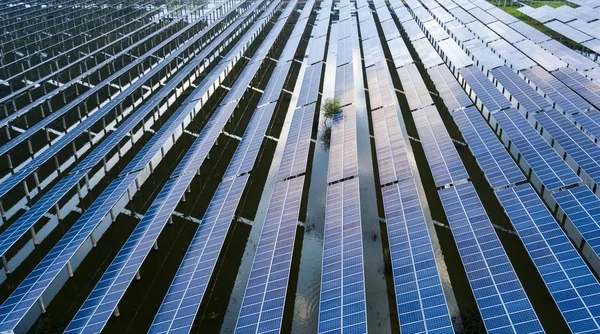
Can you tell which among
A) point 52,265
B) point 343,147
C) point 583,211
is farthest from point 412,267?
point 52,265

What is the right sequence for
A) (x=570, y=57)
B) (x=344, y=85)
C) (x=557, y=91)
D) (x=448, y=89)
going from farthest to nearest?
(x=570, y=57), (x=344, y=85), (x=448, y=89), (x=557, y=91)

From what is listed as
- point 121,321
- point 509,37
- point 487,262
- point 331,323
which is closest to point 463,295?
point 487,262

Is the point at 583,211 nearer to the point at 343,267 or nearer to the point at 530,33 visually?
the point at 343,267

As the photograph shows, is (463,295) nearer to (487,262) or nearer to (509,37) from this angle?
(487,262)

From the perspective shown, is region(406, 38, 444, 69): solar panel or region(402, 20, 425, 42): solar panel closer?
region(406, 38, 444, 69): solar panel

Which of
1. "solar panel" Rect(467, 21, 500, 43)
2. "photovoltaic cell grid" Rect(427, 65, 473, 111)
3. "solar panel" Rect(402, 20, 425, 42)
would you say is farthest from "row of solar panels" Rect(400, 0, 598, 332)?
"solar panel" Rect(402, 20, 425, 42)

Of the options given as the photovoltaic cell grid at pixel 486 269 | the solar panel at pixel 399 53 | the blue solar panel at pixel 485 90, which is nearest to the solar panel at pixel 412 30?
the solar panel at pixel 399 53

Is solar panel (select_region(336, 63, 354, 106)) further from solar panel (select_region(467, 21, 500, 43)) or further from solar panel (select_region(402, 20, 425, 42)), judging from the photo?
solar panel (select_region(467, 21, 500, 43))
